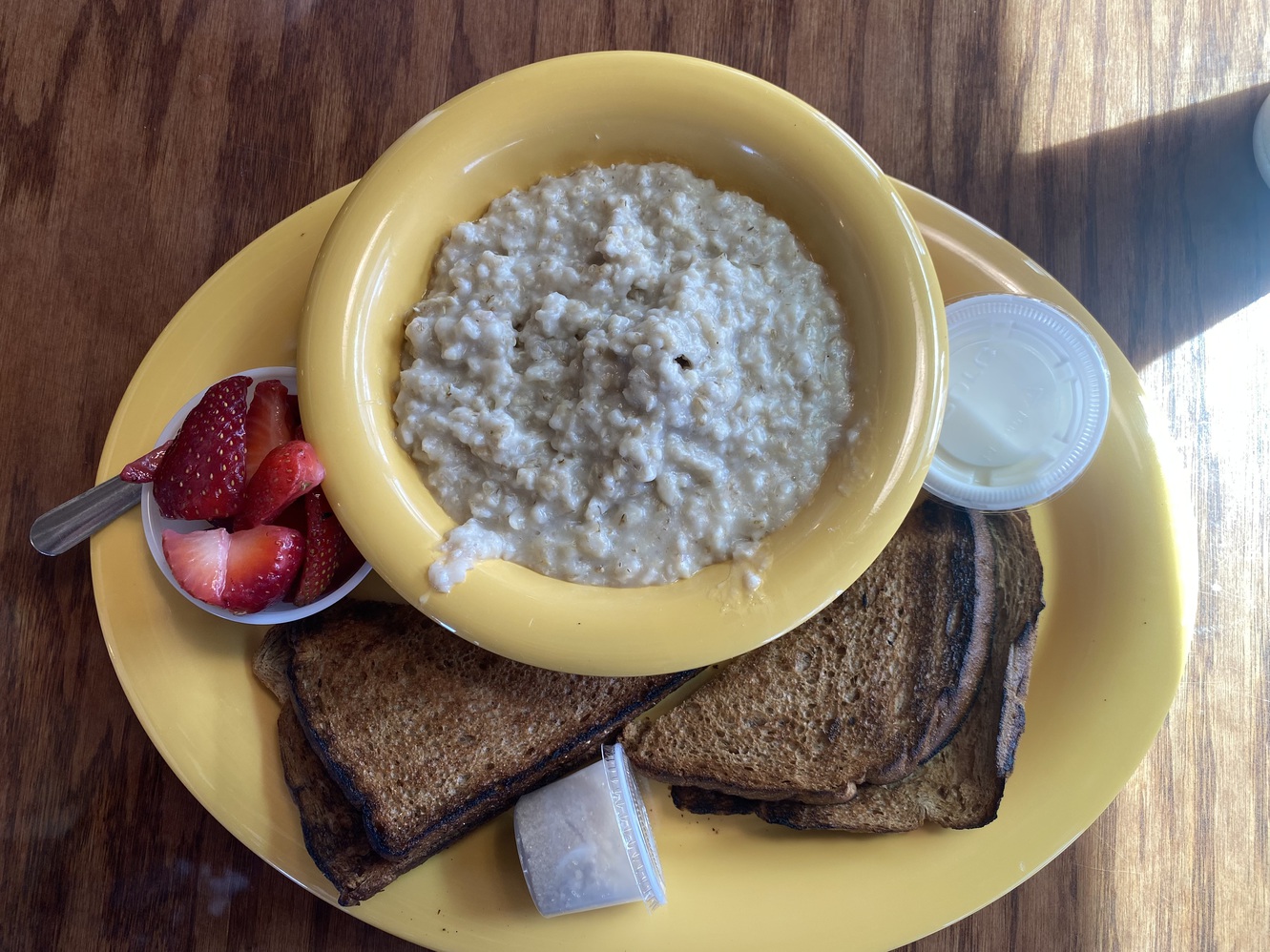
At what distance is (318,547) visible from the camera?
61.0 inches

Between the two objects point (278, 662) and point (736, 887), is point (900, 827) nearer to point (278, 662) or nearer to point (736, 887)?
point (736, 887)

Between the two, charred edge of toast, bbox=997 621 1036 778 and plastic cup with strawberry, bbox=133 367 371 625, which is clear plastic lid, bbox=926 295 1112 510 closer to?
charred edge of toast, bbox=997 621 1036 778

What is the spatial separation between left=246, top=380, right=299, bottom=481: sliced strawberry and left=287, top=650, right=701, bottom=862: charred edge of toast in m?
0.48

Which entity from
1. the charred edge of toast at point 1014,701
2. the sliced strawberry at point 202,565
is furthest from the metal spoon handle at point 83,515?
the charred edge of toast at point 1014,701

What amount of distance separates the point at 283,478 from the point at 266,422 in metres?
0.22

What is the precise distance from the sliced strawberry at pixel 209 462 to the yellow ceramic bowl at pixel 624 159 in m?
0.19

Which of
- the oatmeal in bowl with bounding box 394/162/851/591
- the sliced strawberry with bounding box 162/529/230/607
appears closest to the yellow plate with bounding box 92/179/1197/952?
the sliced strawberry with bounding box 162/529/230/607

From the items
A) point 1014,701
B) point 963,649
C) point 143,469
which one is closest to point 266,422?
point 143,469

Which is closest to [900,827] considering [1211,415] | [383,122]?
[1211,415]

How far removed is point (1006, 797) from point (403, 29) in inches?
87.5

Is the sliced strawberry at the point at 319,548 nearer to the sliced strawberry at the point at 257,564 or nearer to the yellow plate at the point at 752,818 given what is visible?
the sliced strawberry at the point at 257,564

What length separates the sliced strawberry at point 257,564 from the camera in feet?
4.97

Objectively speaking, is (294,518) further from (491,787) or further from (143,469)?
(491,787)

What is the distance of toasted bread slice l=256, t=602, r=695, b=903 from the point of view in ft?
5.60
